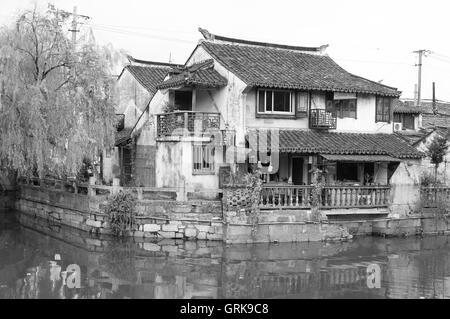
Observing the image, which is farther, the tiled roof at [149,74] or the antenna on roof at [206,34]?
the tiled roof at [149,74]

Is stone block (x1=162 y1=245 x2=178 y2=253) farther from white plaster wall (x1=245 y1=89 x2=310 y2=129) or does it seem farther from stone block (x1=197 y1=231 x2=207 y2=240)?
white plaster wall (x1=245 y1=89 x2=310 y2=129)

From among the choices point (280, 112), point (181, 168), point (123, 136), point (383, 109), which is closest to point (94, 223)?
point (181, 168)

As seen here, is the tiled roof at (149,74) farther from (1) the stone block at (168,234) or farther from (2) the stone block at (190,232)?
(2) the stone block at (190,232)

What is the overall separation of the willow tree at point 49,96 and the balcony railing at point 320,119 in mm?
8425

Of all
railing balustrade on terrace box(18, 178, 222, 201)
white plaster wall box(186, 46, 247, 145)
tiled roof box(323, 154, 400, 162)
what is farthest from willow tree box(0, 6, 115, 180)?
tiled roof box(323, 154, 400, 162)

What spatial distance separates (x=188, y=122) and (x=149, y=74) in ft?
33.5

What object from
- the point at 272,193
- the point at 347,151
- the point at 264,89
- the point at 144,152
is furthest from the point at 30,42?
the point at 347,151

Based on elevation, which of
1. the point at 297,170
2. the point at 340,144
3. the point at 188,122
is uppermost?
the point at 188,122

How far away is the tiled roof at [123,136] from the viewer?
2695 centimetres

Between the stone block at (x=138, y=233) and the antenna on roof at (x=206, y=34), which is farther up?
the antenna on roof at (x=206, y=34)

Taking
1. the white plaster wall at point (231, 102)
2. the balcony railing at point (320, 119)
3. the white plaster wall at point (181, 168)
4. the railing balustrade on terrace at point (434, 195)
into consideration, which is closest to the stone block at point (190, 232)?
the white plaster wall at point (181, 168)

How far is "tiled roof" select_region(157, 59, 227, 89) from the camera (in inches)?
838

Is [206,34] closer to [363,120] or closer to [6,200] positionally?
[363,120]

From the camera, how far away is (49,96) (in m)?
20.6
